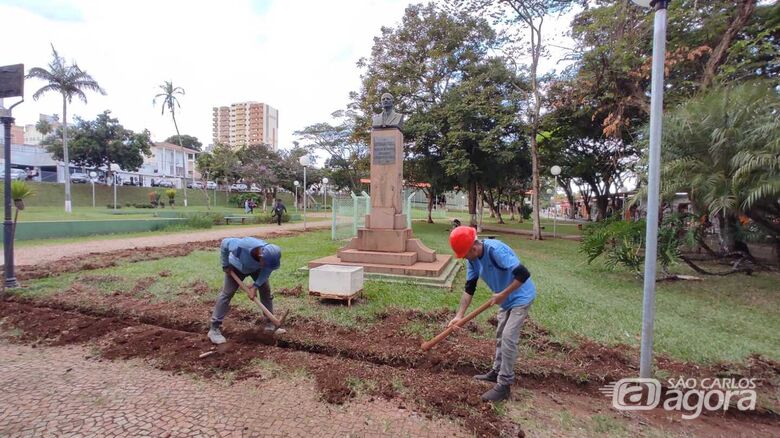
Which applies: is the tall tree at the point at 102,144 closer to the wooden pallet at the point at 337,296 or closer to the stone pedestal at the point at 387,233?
the stone pedestal at the point at 387,233

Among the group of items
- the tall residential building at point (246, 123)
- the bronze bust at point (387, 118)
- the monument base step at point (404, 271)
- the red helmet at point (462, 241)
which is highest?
the tall residential building at point (246, 123)

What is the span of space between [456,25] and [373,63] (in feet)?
14.1

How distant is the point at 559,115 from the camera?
15.5 m

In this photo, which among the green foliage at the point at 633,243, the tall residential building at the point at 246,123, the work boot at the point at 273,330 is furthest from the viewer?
the tall residential building at the point at 246,123

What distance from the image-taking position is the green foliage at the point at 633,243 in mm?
6883

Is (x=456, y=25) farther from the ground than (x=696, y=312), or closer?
farther from the ground

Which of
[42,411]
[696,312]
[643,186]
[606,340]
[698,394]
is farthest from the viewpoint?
[643,186]

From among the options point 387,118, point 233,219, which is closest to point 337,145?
point 233,219

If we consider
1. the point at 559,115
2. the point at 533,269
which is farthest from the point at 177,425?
the point at 559,115

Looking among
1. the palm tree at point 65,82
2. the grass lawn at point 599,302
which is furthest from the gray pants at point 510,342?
the palm tree at point 65,82

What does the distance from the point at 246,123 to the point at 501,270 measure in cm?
7772

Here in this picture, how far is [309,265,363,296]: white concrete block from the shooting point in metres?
4.92

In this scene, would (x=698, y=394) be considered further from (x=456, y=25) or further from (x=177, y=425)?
(x=456, y=25)

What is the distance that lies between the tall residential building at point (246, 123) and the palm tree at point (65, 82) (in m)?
44.2
